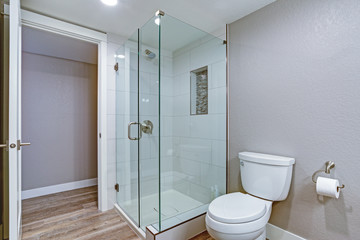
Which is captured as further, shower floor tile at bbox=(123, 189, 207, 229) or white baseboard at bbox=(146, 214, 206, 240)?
shower floor tile at bbox=(123, 189, 207, 229)

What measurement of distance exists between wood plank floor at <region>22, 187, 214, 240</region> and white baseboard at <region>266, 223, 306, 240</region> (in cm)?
57

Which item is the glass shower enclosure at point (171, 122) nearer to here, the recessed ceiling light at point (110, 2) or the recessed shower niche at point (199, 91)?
the recessed shower niche at point (199, 91)

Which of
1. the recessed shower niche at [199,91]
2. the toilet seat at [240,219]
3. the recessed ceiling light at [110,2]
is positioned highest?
the recessed ceiling light at [110,2]

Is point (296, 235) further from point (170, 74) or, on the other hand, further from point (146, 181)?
point (170, 74)

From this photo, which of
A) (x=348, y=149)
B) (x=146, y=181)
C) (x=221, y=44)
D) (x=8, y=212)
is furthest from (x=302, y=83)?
(x=8, y=212)

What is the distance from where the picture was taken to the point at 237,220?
128 cm

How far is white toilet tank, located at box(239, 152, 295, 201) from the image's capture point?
1.54 metres

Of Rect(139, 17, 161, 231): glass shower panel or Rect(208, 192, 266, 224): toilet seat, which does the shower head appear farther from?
Rect(208, 192, 266, 224): toilet seat

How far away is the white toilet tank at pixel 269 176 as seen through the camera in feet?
5.06

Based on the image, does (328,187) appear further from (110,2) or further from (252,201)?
(110,2)

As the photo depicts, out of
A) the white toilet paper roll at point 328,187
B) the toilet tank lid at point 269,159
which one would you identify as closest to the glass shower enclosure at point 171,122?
the toilet tank lid at point 269,159

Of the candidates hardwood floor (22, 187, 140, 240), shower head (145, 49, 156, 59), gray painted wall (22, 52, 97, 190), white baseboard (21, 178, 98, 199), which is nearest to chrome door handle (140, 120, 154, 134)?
shower head (145, 49, 156, 59)

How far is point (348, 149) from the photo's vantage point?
1.33m

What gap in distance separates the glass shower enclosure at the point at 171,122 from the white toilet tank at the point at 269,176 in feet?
→ 1.66
